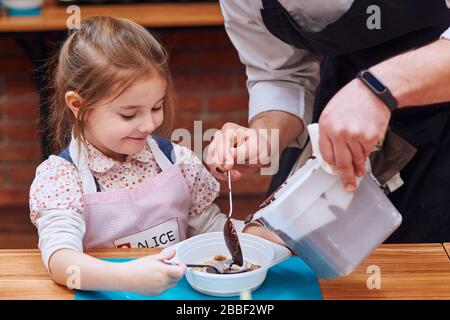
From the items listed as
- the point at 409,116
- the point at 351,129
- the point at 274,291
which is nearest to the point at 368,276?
the point at 274,291

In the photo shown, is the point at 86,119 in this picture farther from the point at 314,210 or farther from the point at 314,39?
the point at 314,210

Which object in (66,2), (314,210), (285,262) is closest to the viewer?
(314,210)

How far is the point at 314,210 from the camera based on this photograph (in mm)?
1057

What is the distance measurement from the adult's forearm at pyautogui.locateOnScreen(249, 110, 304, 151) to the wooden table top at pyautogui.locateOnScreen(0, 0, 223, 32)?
1.50m

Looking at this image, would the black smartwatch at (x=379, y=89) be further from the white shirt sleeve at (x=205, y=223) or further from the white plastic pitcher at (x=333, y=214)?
the white shirt sleeve at (x=205, y=223)

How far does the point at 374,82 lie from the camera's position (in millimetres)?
1046

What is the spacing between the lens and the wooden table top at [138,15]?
2949 millimetres

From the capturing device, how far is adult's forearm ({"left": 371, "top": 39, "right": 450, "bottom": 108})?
106 centimetres

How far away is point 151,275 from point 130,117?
43 cm

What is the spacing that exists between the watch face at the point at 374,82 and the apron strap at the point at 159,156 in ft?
2.04

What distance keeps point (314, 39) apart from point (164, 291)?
646mm

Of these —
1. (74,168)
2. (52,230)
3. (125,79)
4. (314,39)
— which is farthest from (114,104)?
(314,39)

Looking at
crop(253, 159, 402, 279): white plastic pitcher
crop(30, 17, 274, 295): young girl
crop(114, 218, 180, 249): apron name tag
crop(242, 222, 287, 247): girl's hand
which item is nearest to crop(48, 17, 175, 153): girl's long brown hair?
crop(30, 17, 274, 295): young girl

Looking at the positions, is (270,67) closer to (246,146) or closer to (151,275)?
(246,146)
